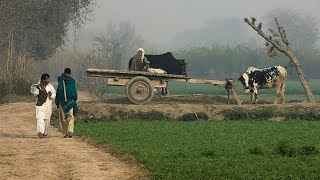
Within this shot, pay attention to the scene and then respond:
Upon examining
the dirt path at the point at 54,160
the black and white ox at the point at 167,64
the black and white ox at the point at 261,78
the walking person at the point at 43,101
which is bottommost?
the dirt path at the point at 54,160

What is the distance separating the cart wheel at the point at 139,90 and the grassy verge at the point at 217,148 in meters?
3.50

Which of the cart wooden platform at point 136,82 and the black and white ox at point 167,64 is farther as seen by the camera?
the black and white ox at point 167,64

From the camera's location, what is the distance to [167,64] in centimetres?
2662

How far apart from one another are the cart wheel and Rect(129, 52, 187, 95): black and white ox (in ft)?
5.01

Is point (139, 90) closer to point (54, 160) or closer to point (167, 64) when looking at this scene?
point (167, 64)

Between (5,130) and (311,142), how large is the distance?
9690 millimetres

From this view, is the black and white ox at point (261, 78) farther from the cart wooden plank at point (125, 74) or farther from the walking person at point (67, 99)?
the walking person at point (67, 99)

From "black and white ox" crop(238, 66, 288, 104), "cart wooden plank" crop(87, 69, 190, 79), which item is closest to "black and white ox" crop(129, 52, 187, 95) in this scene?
"cart wooden plank" crop(87, 69, 190, 79)

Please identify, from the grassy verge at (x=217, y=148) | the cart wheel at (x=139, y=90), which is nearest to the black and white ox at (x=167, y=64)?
the cart wheel at (x=139, y=90)

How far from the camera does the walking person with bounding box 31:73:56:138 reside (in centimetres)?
1731

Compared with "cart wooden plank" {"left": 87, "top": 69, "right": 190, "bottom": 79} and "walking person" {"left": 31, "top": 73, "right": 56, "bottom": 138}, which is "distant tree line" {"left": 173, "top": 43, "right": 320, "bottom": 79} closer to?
"cart wooden plank" {"left": 87, "top": 69, "right": 190, "bottom": 79}

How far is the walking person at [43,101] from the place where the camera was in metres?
17.3

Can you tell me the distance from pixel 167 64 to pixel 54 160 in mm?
14362

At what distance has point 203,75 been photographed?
3679 inches
